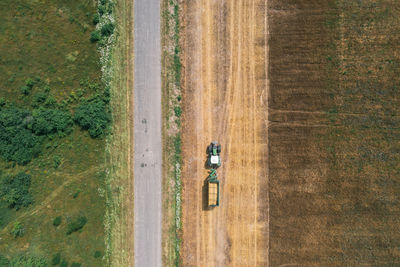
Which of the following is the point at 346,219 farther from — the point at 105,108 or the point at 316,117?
the point at 105,108

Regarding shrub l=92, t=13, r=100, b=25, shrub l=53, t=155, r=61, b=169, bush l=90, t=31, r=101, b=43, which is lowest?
shrub l=53, t=155, r=61, b=169

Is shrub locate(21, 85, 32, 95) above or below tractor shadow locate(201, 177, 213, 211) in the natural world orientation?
above

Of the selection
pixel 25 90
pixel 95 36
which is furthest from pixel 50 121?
pixel 95 36

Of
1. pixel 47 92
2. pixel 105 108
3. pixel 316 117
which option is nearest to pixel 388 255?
pixel 316 117

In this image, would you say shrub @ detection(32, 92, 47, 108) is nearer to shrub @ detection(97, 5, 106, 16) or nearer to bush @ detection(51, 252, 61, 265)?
shrub @ detection(97, 5, 106, 16)

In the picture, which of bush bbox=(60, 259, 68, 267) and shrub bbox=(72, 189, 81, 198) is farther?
shrub bbox=(72, 189, 81, 198)

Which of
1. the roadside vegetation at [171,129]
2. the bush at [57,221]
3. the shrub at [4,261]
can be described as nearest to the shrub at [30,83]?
the roadside vegetation at [171,129]

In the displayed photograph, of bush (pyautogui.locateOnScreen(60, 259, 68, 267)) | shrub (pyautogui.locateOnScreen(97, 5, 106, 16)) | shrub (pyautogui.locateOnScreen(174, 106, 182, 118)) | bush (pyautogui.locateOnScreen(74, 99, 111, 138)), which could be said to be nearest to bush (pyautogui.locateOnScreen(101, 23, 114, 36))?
shrub (pyautogui.locateOnScreen(97, 5, 106, 16))
